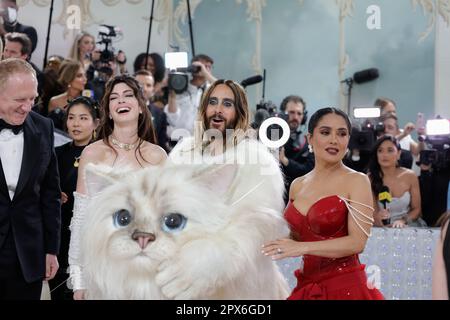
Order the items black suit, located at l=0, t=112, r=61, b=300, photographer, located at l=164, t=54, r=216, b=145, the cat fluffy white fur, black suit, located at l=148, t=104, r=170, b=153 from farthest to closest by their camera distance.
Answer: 1. photographer, located at l=164, t=54, r=216, b=145
2. black suit, located at l=148, t=104, r=170, b=153
3. black suit, located at l=0, t=112, r=61, b=300
4. the cat fluffy white fur

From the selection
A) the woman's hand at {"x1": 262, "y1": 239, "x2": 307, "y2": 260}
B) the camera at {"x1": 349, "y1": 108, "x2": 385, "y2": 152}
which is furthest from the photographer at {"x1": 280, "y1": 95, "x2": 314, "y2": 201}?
the woman's hand at {"x1": 262, "y1": 239, "x2": 307, "y2": 260}

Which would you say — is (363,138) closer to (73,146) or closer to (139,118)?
(73,146)

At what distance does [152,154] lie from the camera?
2271 millimetres

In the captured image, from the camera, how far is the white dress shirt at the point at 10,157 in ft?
8.48

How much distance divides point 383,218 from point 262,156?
89.0 inches

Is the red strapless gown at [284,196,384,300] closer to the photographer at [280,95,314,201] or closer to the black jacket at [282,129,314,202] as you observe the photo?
the photographer at [280,95,314,201]

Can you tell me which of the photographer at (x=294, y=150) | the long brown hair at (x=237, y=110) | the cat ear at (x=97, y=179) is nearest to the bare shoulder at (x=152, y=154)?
the long brown hair at (x=237, y=110)

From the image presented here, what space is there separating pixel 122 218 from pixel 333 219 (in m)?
0.91

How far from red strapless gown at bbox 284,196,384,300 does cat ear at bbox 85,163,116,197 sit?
31.7 inches

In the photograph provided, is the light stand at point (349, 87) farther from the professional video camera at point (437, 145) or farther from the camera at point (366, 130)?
the professional video camera at point (437, 145)

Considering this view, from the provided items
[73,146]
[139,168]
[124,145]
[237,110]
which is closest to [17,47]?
[73,146]

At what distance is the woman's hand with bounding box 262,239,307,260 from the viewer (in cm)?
180

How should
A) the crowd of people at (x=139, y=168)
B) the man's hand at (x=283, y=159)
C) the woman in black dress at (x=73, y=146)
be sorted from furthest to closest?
the man's hand at (x=283, y=159), the woman in black dress at (x=73, y=146), the crowd of people at (x=139, y=168)

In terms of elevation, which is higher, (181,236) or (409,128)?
(409,128)
